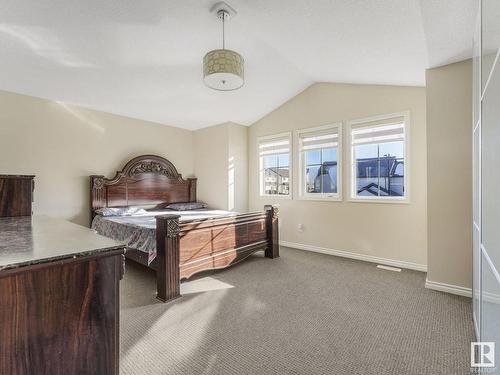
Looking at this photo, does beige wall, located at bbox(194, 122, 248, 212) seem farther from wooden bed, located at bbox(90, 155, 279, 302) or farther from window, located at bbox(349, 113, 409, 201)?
window, located at bbox(349, 113, 409, 201)

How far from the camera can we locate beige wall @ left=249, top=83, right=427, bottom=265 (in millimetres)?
3350

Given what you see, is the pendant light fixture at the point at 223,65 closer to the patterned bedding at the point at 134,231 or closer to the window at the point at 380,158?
the patterned bedding at the point at 134,231

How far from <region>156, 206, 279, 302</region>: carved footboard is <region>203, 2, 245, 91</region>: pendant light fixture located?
1.43m

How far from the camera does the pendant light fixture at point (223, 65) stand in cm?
229

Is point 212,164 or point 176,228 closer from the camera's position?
point 176,228

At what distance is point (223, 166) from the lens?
5.05 m

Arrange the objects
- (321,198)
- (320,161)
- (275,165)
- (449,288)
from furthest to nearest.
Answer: (275,165) < (320,161) < (321,198) < (449,288)

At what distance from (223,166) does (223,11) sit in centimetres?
290

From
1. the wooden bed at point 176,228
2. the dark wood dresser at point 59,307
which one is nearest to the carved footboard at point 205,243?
the wooden bed at point 176,228

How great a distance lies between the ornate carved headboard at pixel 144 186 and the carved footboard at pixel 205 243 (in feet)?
7.01

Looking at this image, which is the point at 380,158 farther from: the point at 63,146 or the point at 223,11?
the point at 63,146

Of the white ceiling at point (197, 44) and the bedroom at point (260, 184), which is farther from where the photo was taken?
the white ceiling at point (197, 44)

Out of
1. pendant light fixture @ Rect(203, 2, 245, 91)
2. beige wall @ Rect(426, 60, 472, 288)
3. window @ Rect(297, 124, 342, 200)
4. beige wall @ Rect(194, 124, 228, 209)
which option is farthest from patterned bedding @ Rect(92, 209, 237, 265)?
beige wall @ Rect(426, 60, 472, 288)

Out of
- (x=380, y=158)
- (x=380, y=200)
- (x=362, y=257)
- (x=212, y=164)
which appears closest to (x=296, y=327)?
(x=362, y=257)
